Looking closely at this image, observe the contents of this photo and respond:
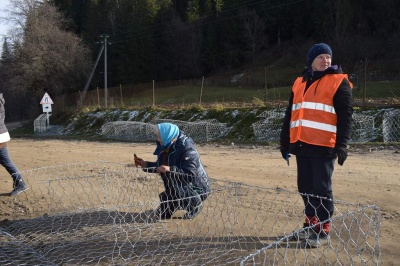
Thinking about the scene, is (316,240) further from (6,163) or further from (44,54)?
(44,54)

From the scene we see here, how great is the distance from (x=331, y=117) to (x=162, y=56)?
4722cm

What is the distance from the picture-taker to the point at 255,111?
15.8 m

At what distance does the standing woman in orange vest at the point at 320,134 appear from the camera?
3.55 m

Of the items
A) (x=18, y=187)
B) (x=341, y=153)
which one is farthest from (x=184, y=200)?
(x=18, y=187)

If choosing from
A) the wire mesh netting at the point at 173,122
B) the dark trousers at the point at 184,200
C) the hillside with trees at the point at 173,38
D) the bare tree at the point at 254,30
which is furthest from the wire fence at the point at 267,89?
the dark trousers at the point at 184,200

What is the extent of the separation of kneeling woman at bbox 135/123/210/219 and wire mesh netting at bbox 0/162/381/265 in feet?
0.46

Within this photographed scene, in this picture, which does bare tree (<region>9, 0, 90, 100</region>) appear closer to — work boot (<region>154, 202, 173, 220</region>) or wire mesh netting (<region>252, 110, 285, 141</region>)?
wire mesh netting (<region>252, 110, 285, 141</region>)

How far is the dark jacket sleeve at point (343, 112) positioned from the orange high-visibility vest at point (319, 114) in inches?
1.5

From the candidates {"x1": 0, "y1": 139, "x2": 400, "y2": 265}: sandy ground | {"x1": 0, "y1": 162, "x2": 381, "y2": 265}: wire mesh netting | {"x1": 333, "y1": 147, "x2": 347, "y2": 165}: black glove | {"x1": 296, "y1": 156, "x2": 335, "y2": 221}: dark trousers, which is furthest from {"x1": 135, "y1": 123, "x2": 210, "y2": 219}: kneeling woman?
{"x1": 0, "y1": 139, "x2": 400, "y2": 265}: sandy ground

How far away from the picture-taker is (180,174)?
441 centimetres

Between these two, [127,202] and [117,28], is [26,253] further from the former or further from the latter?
[117,28]

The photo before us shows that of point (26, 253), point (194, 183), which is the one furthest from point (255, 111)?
point (26, 253)

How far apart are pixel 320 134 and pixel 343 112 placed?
25 centimetres

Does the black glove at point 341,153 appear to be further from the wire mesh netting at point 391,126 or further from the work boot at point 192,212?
the wire mesh netting at point 391,126
